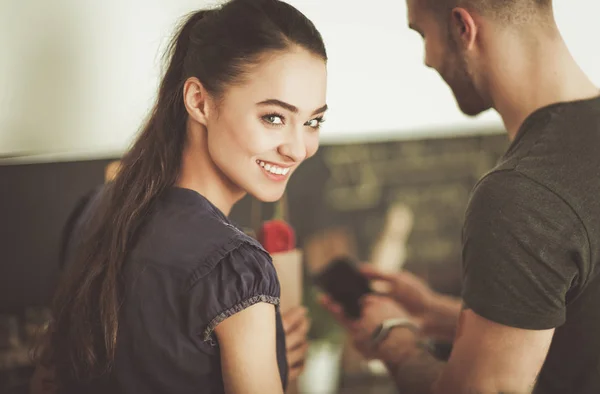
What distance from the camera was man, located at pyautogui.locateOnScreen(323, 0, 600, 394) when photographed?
78 centimetres

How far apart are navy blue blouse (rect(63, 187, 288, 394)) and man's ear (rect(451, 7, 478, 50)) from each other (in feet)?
1.37

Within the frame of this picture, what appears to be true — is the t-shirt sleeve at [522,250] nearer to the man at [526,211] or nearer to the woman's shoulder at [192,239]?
the man at [526,211]

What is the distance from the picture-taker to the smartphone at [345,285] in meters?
1.21

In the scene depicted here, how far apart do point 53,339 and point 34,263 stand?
28 cm

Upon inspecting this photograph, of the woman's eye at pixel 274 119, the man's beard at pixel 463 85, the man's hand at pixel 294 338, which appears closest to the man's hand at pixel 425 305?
the man's hand at pixel 294 338

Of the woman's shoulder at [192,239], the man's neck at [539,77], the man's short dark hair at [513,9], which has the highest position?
the man's short dark hair at [513,9]

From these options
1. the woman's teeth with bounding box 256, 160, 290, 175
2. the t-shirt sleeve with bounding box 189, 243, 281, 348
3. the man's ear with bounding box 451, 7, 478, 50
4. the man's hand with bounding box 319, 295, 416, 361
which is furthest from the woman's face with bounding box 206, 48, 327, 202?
the man's hand with bounding box 319, 295, 416, 361

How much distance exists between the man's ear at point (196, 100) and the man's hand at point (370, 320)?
0.54 metres

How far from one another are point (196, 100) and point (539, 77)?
0.46 metres

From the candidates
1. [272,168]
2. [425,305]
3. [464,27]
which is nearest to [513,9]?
[464,27]

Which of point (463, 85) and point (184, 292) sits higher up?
point (463, 85)

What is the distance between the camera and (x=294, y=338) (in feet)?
Result: 3.18

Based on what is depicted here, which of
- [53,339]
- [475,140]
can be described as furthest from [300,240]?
[53,339]

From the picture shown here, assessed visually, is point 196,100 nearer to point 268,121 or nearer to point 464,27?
point 268,121
